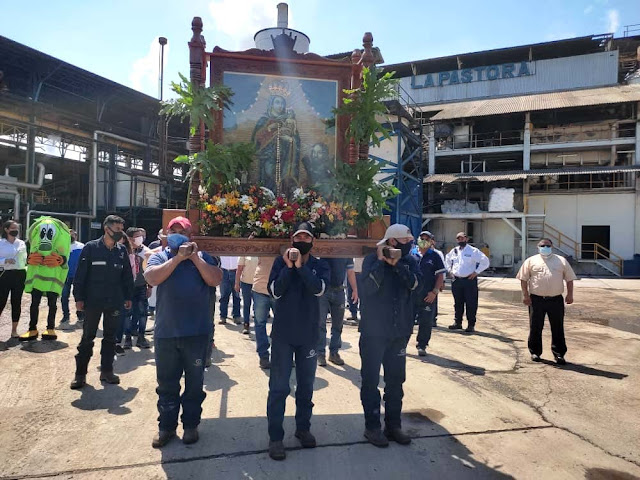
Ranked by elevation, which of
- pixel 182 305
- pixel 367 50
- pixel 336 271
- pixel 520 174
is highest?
pixel 520 174

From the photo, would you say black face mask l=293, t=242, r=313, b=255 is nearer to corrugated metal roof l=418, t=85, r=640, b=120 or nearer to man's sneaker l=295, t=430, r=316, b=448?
man's sneaker l=295, t=430, r=316, b=448

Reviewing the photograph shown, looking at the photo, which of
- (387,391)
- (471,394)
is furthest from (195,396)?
(471,394)

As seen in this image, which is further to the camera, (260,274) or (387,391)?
(260,274)

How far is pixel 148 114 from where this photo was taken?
81.5 feet

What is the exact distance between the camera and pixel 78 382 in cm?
473

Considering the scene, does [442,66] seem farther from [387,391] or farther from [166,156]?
[387,391]

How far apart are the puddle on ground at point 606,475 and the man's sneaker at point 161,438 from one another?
330 centimetres

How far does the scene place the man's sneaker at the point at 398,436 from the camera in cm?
360

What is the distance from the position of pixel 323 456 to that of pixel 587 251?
29.0 m

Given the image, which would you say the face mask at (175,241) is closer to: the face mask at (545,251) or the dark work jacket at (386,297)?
the dark work jacket at (386,297)

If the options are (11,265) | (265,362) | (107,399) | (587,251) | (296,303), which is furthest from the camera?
(587,251)

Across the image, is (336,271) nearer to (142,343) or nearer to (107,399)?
(107,399)

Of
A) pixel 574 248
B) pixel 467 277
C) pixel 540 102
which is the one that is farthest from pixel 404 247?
pixel 540 102

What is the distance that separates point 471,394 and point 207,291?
3293 millimetres
